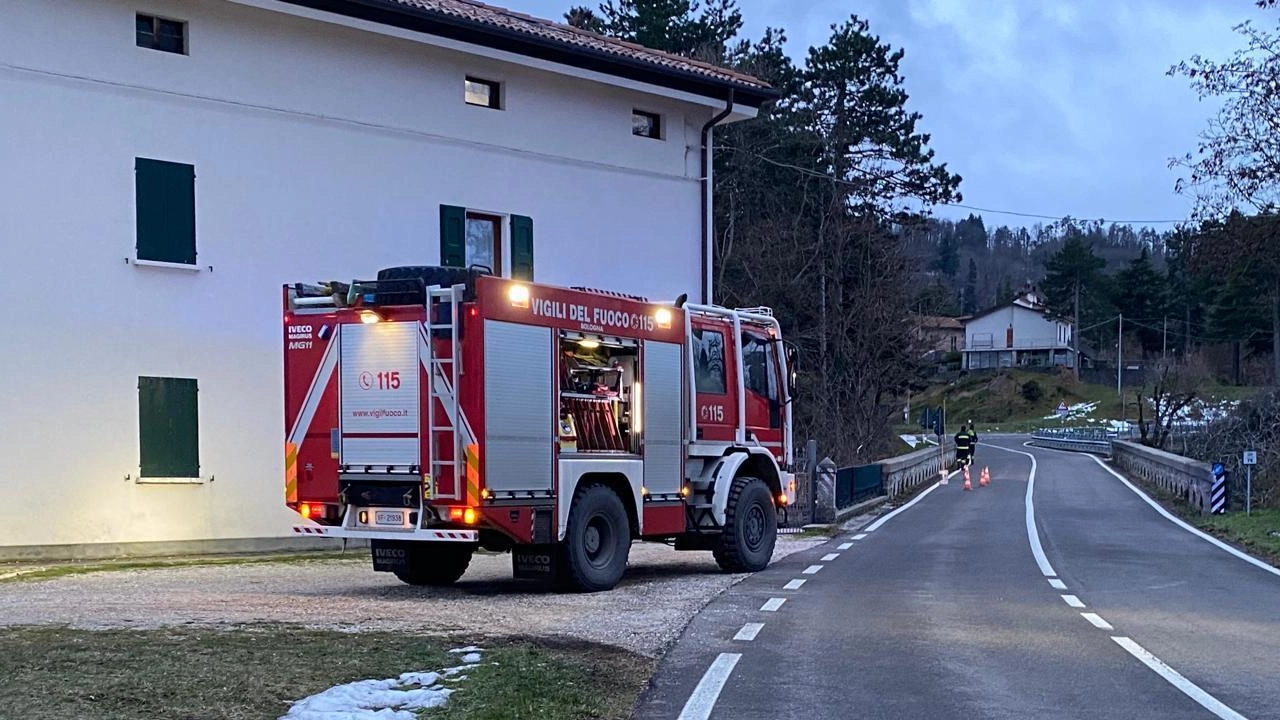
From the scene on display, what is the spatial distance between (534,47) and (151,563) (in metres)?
10.3

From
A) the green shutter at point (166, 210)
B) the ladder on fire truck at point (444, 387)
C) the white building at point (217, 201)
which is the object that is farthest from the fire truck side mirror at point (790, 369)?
the green shutter at point (166, 210)

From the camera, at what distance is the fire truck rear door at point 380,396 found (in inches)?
499

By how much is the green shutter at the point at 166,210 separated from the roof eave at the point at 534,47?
9.61 ft

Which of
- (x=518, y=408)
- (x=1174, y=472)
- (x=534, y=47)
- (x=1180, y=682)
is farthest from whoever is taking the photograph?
(x=1174, y=472)

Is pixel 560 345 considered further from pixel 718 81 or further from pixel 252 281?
pixel 718 81

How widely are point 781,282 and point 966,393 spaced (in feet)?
248

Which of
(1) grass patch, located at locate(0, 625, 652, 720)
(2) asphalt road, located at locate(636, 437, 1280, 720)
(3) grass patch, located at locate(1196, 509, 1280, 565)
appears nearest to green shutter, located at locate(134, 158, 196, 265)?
(2) asphalt road, located at locate(636, 437, 1280, 720)

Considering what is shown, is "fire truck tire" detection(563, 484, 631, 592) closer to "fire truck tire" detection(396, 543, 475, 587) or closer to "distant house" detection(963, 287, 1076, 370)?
"fire truck tire" detection(396, 543, 475, 587)

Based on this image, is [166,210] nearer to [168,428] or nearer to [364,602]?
[168,428]

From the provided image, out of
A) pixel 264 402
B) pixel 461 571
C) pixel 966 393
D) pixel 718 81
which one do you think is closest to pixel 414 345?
pixel 461 571

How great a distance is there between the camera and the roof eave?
1992 centimetres

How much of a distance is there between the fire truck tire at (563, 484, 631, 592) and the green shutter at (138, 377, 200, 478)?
757 centimetres

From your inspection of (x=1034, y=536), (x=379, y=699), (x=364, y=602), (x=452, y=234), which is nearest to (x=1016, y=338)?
(x=1034, y=536)

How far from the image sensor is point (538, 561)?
13.4 metres
